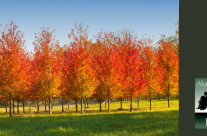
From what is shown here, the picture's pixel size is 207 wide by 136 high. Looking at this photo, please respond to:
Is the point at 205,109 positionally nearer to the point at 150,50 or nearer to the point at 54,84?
the point at 54,84

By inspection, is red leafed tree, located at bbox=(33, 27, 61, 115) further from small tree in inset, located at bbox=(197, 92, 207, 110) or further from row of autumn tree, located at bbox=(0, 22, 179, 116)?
small tree in inset, located at bbox=(197, 92, 207, 110)

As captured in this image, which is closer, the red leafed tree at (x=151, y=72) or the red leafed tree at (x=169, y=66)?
the red leafed tree at (x=151, y=72)

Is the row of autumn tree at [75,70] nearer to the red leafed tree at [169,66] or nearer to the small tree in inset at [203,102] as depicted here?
the red leafed tree at [169,66]

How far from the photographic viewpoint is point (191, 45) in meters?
6.71

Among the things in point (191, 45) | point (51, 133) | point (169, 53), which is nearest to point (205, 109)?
point (191, 45)

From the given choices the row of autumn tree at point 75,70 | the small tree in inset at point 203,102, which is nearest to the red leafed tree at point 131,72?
the row of autumn tree at point 75,70

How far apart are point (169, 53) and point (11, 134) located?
91.4 ft

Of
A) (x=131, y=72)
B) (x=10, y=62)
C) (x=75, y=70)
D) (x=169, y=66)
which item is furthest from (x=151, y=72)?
(x=10, y=62)

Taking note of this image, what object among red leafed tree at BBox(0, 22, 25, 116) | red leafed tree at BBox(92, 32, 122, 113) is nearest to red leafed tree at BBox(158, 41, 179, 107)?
red leafed tree at BBox(92, 32, 122, 113)

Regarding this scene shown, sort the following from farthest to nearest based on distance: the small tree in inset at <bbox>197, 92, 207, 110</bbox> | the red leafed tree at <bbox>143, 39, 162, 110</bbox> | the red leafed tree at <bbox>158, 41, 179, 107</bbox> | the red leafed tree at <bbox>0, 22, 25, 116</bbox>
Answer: the red leafed tree at <bbox>158, 41, 179, 107</bbox>, the red leafed tree at <bbox>143, 39, 162, 110</bbox>, the red leafed tree at <bbox>0, 22, 25, 116</bbox>, the small tree in inset at <bbox>197, 92, 207, 110</bbox>

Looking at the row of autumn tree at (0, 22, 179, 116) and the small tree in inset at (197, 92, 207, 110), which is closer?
the small tree in inset at (197, 92, 207, 110)

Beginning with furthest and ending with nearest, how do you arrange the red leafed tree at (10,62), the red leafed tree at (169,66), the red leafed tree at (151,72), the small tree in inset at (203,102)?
the red leafed tree at (169,66)
the red leafed tree at (151,72)
the red leafed tree at (10,62)
the small tree in inset at (203,102)

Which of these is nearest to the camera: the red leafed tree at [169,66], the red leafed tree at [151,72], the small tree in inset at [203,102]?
the small tree in inset at [203,102]

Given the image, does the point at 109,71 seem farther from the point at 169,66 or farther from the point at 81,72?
the point at 169,66
